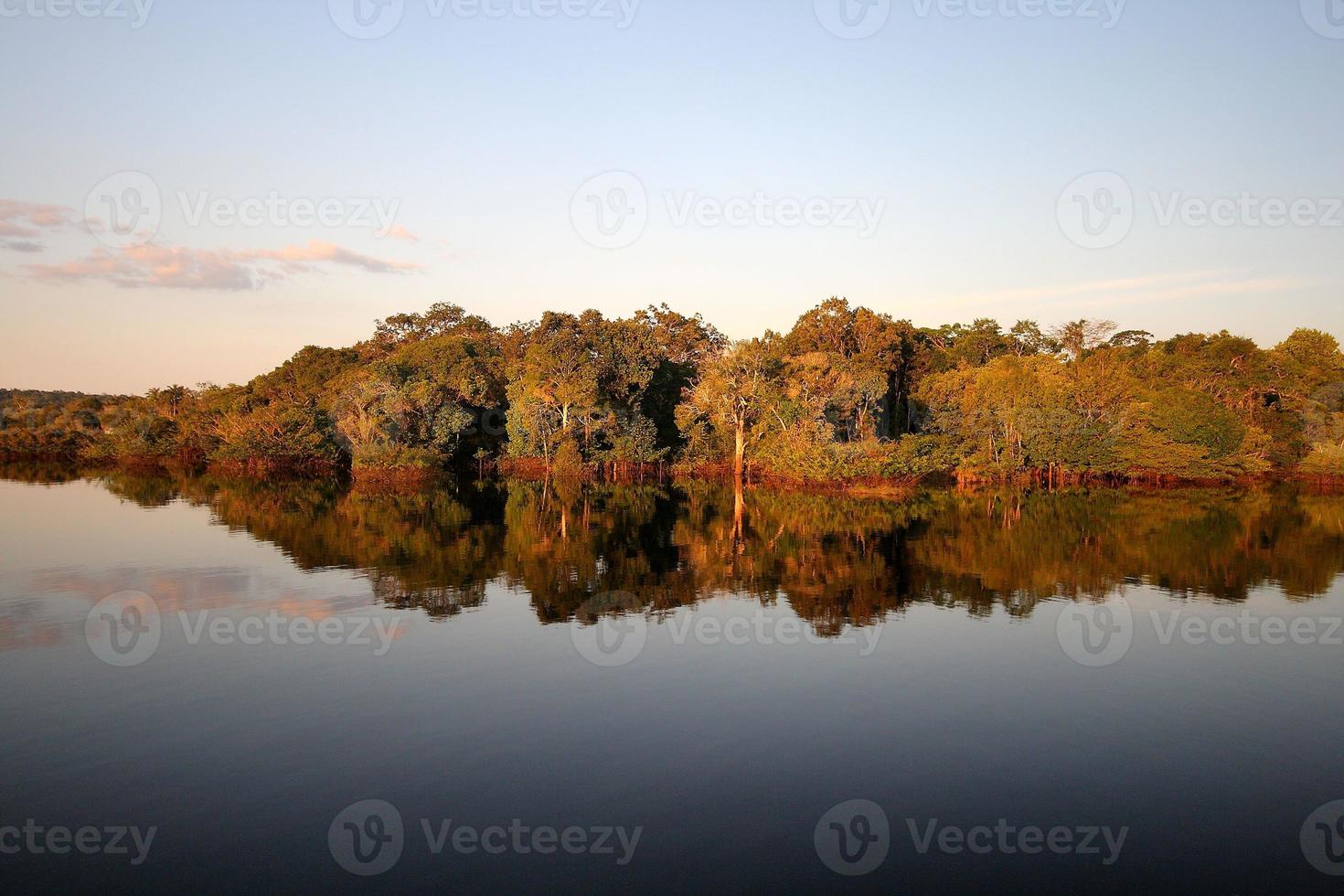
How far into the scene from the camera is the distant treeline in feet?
142

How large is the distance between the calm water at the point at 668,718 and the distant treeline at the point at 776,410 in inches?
875

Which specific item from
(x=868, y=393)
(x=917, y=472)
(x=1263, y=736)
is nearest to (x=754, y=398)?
(x=868, y=393)

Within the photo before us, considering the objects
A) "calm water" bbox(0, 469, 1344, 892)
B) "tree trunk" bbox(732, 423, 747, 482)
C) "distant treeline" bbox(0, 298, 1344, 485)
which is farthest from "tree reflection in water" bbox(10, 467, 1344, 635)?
"tree trunk" bbox(732, 423, 747, 482)

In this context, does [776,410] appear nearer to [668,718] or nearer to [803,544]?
[803,544]

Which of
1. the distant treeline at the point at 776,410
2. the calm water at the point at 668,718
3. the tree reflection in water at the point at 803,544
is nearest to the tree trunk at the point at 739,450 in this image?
the distant treeline at the point at 776,410

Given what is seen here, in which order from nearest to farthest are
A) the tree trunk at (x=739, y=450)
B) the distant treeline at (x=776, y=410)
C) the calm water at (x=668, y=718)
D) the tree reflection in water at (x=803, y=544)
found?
the calm water at (x=668, y=718)
the tree reflection in water at (x=803, y=544)
the distant treeline at (x=776, y=410)
the tree trunk at (x=739, y=450)

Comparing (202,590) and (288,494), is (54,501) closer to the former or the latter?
(288,494)

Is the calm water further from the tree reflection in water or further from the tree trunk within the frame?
the tree trunk

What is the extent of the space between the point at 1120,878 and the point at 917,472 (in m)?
35.6

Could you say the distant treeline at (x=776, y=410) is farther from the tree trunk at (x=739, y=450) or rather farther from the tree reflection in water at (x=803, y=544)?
the tree reflection in water at (x=803, y=544)

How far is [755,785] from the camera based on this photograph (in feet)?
28.9

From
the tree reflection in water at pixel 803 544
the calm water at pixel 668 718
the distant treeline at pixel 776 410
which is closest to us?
the calm water at pixel 668 718

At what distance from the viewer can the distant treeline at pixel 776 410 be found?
142 feet

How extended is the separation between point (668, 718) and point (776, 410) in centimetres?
3424
